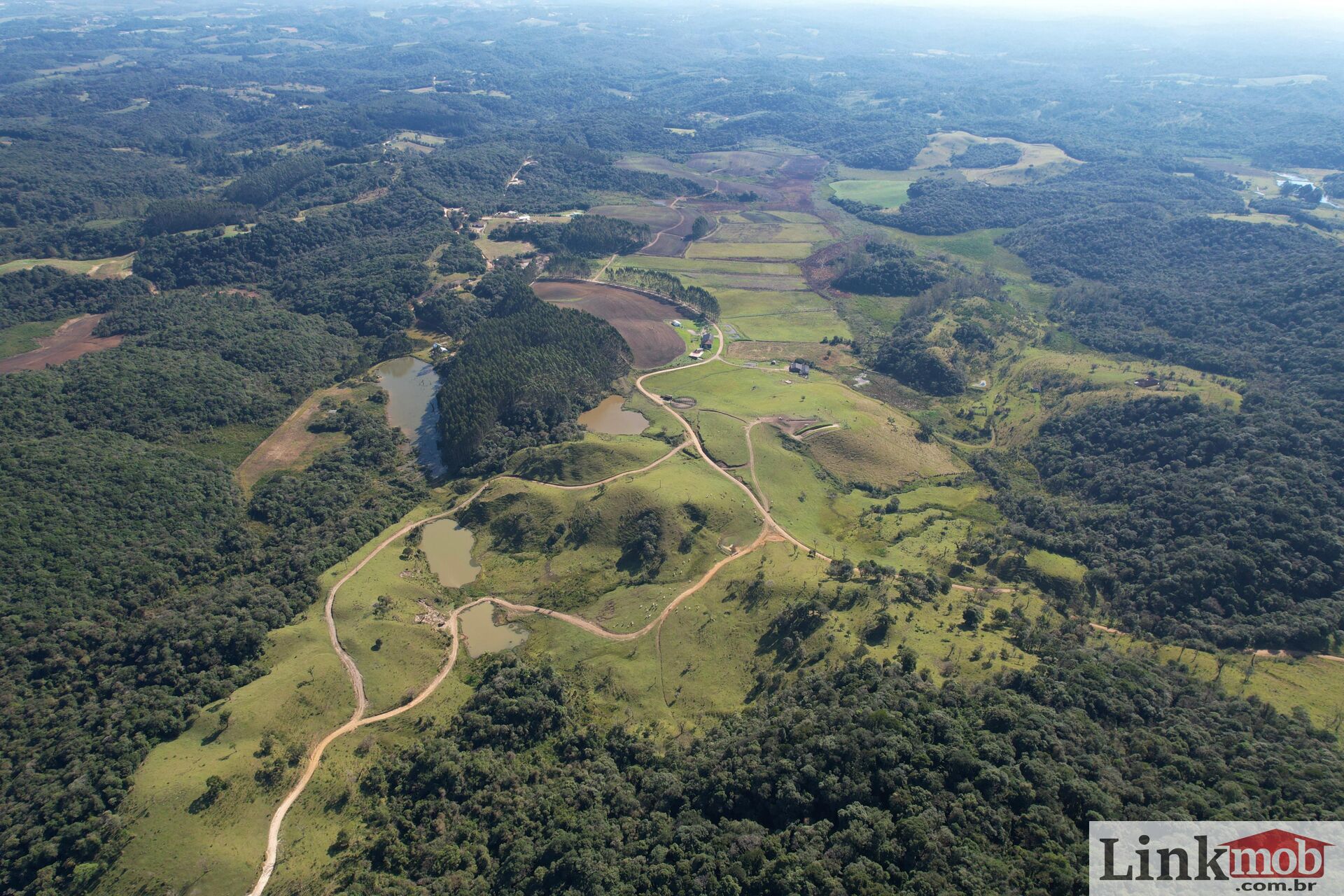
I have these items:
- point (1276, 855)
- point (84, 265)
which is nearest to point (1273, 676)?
point (1276, 855)

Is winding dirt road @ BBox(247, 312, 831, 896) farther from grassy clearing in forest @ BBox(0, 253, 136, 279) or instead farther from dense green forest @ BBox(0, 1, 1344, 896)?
grassy clearing in forest @ BBox(0, 253, 136, 279)

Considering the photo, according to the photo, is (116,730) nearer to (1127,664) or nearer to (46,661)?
(46,661)

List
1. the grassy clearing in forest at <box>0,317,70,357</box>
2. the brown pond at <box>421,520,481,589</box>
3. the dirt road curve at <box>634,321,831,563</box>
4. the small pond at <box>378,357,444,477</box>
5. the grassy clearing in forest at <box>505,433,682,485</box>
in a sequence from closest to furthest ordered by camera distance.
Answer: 1. the brown pond at <box>421,520,481,589</box>
2. the dirt road curve at <box>634,321,831,563</box>
3. the grassy clearing in forest at <box>505,433,682,485</box>
4. the small pond at <box>378,357,444,477</box>
5. the grassy clearing in forest at <box>0,317,70,357</box>

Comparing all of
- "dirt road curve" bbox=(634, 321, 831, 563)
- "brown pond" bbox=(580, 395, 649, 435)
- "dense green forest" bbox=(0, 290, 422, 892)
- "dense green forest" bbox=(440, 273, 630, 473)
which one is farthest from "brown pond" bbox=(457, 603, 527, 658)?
"brown pond" bbox=(580, 395, 649, 435)

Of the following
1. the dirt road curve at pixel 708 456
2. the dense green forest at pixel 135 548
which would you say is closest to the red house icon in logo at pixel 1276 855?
the dirt road curve at pixel 708 456

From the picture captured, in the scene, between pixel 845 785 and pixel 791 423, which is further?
pixel 791 423

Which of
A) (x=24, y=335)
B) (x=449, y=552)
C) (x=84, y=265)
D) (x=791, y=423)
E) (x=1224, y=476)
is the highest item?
(x=84, y=265)

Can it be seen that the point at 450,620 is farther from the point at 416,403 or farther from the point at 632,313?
the point at 632,313
